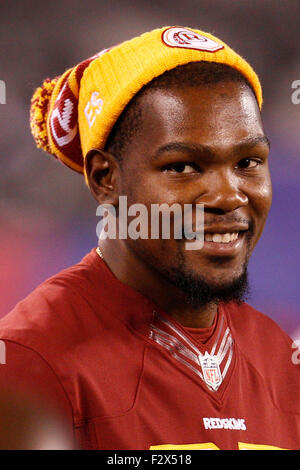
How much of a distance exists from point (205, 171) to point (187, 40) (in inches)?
12.5

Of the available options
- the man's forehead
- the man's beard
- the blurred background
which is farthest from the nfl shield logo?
the blurred background

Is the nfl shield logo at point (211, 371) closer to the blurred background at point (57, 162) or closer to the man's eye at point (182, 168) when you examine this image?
the man's eye at point (182, 168)

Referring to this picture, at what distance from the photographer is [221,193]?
4.22ft

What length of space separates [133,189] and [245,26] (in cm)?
191

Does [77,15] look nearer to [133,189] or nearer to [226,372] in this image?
[133,189]

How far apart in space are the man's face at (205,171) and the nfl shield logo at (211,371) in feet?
0.65

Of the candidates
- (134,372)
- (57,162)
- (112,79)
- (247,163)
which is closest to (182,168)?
(247,163)

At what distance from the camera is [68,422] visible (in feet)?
3.90

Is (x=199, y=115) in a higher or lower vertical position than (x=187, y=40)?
lower

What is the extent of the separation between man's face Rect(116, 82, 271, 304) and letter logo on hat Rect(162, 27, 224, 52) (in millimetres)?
109

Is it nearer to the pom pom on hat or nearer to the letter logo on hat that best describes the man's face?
the letter logo on hat

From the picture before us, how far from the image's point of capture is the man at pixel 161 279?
1.24 m

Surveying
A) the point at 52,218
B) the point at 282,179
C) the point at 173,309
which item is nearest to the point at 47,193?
the point at 52,218

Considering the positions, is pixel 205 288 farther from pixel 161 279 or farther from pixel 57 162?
pixel 57 162
